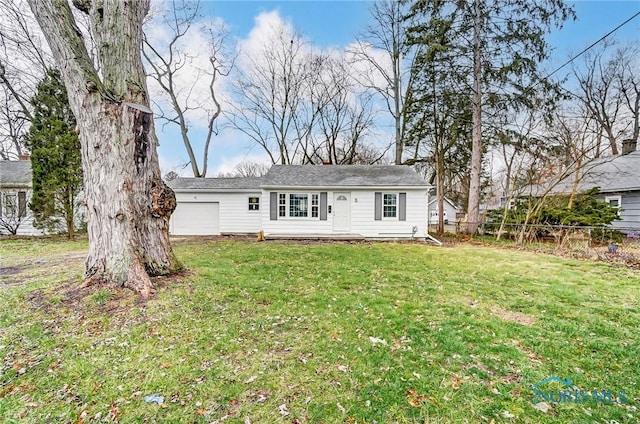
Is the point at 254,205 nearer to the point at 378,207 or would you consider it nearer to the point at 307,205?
the point at 307,205

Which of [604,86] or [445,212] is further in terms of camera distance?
[445,212]

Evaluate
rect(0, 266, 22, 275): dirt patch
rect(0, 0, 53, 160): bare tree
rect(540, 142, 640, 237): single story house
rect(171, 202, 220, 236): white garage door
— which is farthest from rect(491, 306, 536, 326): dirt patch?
rect(0, 0, 53, 160): bare tree

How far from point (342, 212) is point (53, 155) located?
1201 cm

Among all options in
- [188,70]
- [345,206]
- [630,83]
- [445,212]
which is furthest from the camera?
[445,212]

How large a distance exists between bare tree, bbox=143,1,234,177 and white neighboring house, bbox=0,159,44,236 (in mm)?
8401

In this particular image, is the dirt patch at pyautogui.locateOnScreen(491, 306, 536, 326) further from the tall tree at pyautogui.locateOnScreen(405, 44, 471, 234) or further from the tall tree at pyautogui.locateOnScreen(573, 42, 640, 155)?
the tall tree at pyautogui.locateOnScreen(573, 42, 640, 155)

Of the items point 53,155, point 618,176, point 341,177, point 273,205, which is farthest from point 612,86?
point 53,155

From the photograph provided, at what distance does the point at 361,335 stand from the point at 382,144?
779 inches

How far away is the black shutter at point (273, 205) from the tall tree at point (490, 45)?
936cm

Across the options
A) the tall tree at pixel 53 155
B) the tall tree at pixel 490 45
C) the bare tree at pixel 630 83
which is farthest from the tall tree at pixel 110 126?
the bare tree at pixel 630 83

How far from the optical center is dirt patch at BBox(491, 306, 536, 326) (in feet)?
12.6

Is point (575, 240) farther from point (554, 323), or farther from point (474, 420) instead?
point (474, 420)

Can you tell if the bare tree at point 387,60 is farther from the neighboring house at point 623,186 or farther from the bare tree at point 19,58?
the bare tree at point 19,58

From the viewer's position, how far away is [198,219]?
14516 mm
